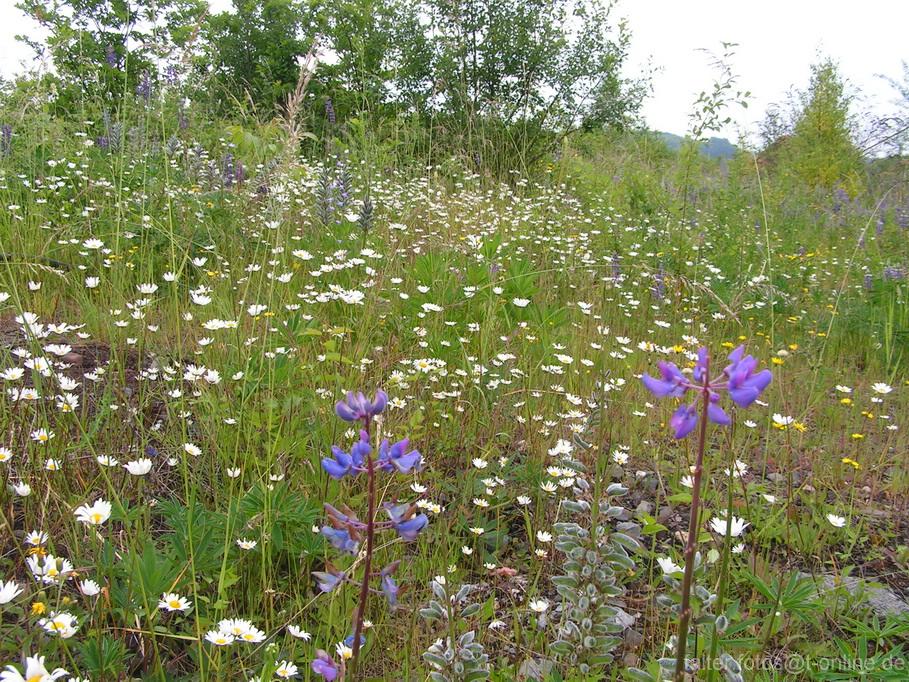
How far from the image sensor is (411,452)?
3.22ft

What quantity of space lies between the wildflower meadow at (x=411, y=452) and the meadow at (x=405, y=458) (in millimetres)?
15

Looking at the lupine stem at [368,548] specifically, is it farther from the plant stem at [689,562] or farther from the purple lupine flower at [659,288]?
the purple lupine flower at [659,288]

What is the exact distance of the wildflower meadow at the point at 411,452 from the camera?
1.26m

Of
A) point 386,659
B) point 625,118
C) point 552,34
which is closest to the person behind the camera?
point 386,659

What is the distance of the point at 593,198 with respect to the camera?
22.6ft

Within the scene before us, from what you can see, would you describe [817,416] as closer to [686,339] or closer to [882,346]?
[686,339]

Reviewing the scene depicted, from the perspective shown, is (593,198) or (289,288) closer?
(289,288)

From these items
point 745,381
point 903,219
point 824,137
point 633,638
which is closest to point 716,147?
point 824,137

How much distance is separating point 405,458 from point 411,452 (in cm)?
4

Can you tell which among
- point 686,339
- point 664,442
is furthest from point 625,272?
point 664,442

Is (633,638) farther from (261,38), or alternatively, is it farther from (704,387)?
(261,38)

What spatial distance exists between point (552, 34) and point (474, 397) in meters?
7.59

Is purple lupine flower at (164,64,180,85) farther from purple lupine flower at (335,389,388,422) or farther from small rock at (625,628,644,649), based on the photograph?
small rock at (625,628,644,649)

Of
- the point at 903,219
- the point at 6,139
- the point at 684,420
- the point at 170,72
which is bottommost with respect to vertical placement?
the point at 684,420
